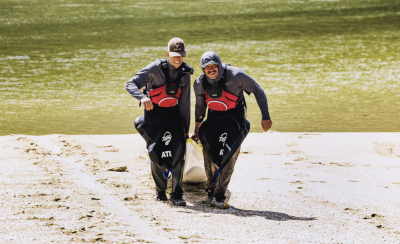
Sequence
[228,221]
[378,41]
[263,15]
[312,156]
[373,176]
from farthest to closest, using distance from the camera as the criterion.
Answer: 1. [263,15]
2. [378,41]
3. [312,156]
4. [373,176]
5. [228,221]

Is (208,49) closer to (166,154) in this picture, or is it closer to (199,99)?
(199,99)

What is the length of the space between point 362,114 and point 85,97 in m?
6.67

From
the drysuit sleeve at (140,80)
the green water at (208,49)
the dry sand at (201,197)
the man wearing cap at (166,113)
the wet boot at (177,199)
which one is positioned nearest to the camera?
the dry sand at (201,197)

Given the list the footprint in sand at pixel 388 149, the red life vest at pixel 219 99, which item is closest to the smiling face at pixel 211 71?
the red life vest at pixel 219 99

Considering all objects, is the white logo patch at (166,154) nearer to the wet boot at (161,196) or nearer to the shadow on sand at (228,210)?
the wet boot at (161,196)

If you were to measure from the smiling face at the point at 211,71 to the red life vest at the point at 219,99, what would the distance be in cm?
10

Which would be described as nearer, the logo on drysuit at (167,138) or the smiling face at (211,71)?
the smiling face at (211,71)

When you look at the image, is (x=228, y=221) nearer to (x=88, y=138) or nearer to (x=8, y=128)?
(x=88, y=138)

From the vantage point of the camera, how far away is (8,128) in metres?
9.45

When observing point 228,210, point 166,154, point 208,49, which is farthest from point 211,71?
point 208,49

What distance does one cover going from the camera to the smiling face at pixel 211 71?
14.9 feet

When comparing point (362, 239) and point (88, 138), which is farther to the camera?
point (88, 138)

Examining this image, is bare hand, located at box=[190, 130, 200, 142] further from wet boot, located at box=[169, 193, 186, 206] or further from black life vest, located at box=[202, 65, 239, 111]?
wet boot, located at box=[169, 193, 186, 206]

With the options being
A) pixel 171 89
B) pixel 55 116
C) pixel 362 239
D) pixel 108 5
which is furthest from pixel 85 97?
pixel 108 5
